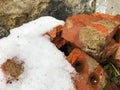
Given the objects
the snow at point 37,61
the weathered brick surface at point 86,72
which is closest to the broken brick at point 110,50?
the weathered brick surface at point 86,72

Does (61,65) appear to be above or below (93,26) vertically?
below

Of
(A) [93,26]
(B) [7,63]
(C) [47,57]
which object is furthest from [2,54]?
(A) [93,26]

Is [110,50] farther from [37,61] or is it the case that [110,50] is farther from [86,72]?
[37,61]

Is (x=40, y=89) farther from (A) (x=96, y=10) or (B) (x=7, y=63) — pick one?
(A) (x=96, y=10)

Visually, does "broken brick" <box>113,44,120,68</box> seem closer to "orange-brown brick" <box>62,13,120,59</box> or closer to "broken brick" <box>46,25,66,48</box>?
"orange-brown brick" <box>62,13,120,59</box>

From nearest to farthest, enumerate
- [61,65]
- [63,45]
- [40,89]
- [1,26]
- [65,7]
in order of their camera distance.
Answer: [40,89]
[61,65]
[63,45]
[1,26]
[65,7]

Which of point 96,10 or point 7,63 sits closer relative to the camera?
point 7,63
